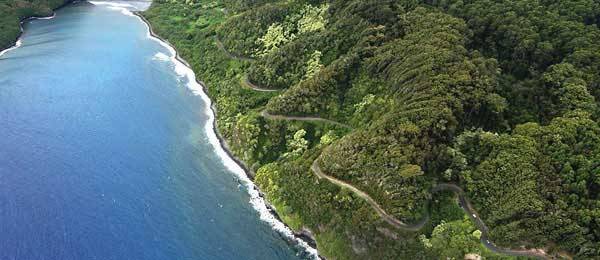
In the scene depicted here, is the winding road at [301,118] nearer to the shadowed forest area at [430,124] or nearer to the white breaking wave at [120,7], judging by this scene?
the shadowed forest area at [430,124]

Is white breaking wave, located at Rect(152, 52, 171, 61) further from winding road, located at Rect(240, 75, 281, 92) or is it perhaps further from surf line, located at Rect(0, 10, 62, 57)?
surf line, located at Rect(0, 10, 62, 57)

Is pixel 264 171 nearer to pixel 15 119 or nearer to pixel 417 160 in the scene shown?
pixel 417 160

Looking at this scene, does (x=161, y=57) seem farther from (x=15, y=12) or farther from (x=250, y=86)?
(x=15, y=12)

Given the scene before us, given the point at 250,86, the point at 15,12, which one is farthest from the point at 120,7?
the point at 250,86

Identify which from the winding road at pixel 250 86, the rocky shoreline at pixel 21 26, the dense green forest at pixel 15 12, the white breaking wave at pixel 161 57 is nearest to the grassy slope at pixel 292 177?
the winding road at pixel 250 86

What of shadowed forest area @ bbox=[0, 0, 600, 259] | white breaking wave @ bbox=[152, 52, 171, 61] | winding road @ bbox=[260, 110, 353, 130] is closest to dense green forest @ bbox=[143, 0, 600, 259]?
shadowed forest area @ bbox=[0, 0, 600, 259]

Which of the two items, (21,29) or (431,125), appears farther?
(21,29)
